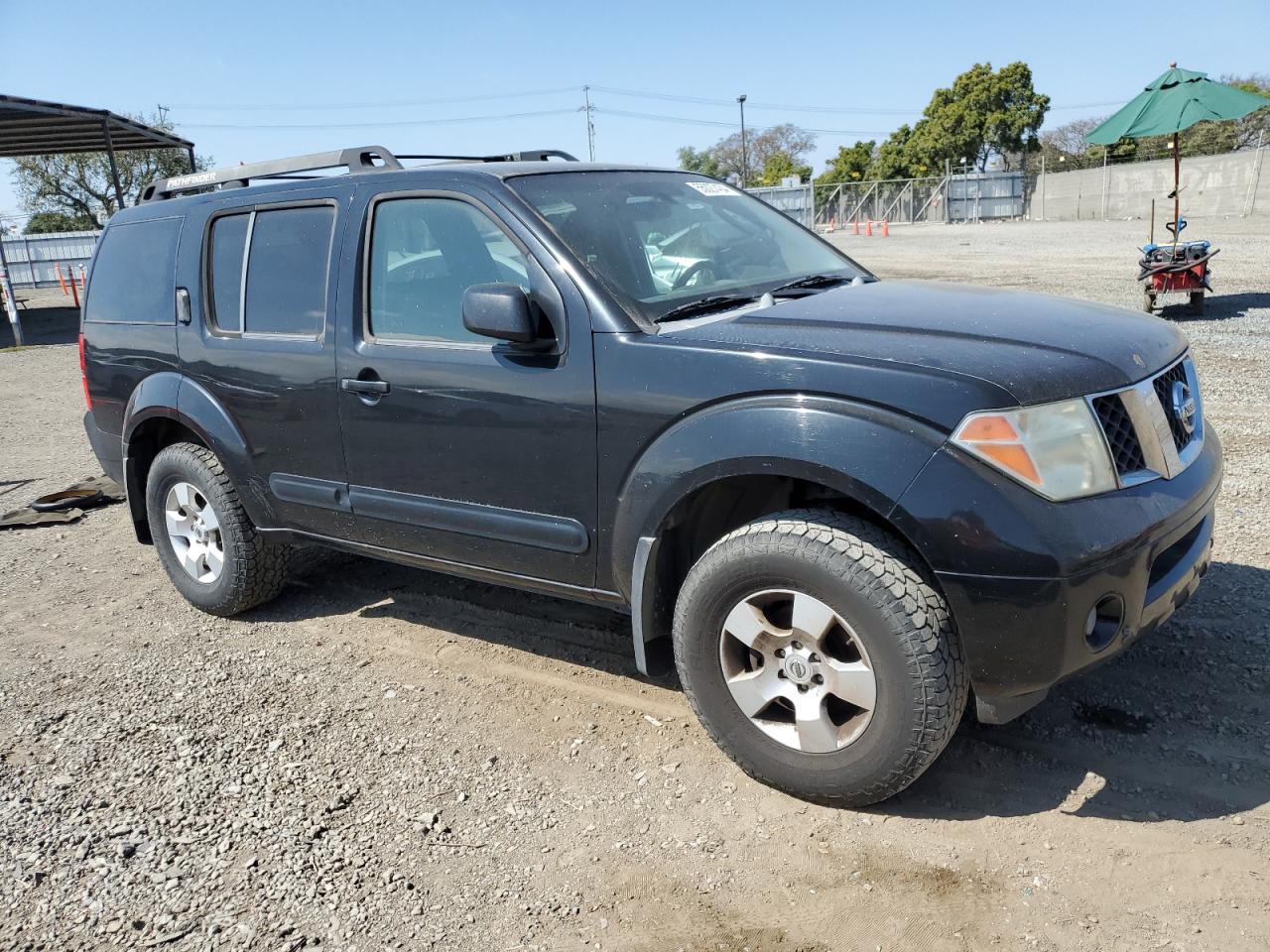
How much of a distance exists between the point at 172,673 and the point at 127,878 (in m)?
1.46

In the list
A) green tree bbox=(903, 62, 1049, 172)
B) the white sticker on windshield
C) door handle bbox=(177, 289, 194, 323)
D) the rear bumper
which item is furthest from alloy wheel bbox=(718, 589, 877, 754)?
green tree bbox=(903, 62, 1049, 172)

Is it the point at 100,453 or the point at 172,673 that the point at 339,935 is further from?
the point at 100,453

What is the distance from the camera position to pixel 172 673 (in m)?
4.13

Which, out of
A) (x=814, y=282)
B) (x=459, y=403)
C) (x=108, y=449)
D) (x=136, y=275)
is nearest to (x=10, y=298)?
(x=108, y=449)

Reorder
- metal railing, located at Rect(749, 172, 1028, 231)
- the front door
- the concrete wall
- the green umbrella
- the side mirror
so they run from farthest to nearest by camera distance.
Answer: metal railing, located at Rect(749, 172, 1028, 231) < the concrete wall < the green umbrella < the front door < the side mirror

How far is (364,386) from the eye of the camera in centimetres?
367

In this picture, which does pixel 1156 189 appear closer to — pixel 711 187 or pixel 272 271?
pixel 711 187

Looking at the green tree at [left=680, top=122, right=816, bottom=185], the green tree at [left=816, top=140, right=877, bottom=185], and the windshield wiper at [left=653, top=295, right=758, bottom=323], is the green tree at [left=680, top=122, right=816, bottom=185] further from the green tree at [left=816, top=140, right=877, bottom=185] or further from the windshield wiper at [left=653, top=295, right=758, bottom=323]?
the windshield wiper at [left=653, top=295, right=758, bottom=323]

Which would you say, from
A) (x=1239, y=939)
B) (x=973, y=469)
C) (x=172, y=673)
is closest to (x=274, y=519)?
(x=172, y=673)

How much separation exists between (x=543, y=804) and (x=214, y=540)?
240 cm

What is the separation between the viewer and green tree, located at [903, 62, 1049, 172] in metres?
51.7

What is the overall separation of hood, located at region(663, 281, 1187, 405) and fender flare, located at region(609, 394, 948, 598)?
0.18 metres

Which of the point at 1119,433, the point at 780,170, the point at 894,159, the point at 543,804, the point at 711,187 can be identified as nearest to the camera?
the point at 1119,433

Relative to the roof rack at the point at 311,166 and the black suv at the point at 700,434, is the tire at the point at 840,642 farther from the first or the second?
the roof rack at the point at 311,166
